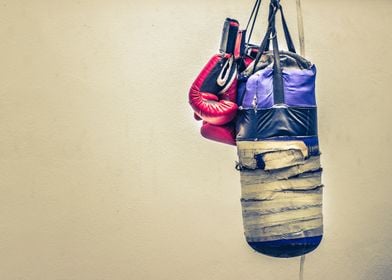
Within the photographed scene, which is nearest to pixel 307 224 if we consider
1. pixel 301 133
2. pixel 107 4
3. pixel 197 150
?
pixel 301 133

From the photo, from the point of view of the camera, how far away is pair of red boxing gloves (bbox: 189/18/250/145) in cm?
170

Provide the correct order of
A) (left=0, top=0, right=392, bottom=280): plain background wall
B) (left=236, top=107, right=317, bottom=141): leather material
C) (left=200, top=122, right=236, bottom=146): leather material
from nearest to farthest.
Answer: (left=236, top=107, right=317, bottom=141): leather material, (left=200, top=122, right=236, bottom=146): leather material, (left=0, top=0, right=392, bottom=280): plain background wall

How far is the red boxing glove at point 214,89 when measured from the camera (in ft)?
5.55

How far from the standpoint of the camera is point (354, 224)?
3090 millimetres

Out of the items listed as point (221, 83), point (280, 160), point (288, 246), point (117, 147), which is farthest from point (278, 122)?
point (117, 147)

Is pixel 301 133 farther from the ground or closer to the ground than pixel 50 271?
farther from the ground

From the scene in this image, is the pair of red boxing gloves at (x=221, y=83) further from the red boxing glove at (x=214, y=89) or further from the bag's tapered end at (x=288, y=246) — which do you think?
the bag's tapered end at (x=288, y=246)

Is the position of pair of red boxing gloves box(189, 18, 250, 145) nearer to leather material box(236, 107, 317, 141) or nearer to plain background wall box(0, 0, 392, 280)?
leather material box(236, 107, 317, 141)

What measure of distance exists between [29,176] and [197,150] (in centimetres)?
96

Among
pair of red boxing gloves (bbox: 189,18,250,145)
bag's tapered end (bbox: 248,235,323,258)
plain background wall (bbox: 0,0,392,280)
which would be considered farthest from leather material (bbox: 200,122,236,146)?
plain background wall (bbox: 0,0,392,280)

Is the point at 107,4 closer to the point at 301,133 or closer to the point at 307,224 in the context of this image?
the point at 301,133

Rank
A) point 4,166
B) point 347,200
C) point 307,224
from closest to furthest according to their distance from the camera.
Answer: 1. point 307,224
2. point 4,166
3. point 347,200

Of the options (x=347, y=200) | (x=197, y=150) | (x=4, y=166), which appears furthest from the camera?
(x=347, y=200)

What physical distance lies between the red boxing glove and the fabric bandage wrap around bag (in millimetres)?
67
